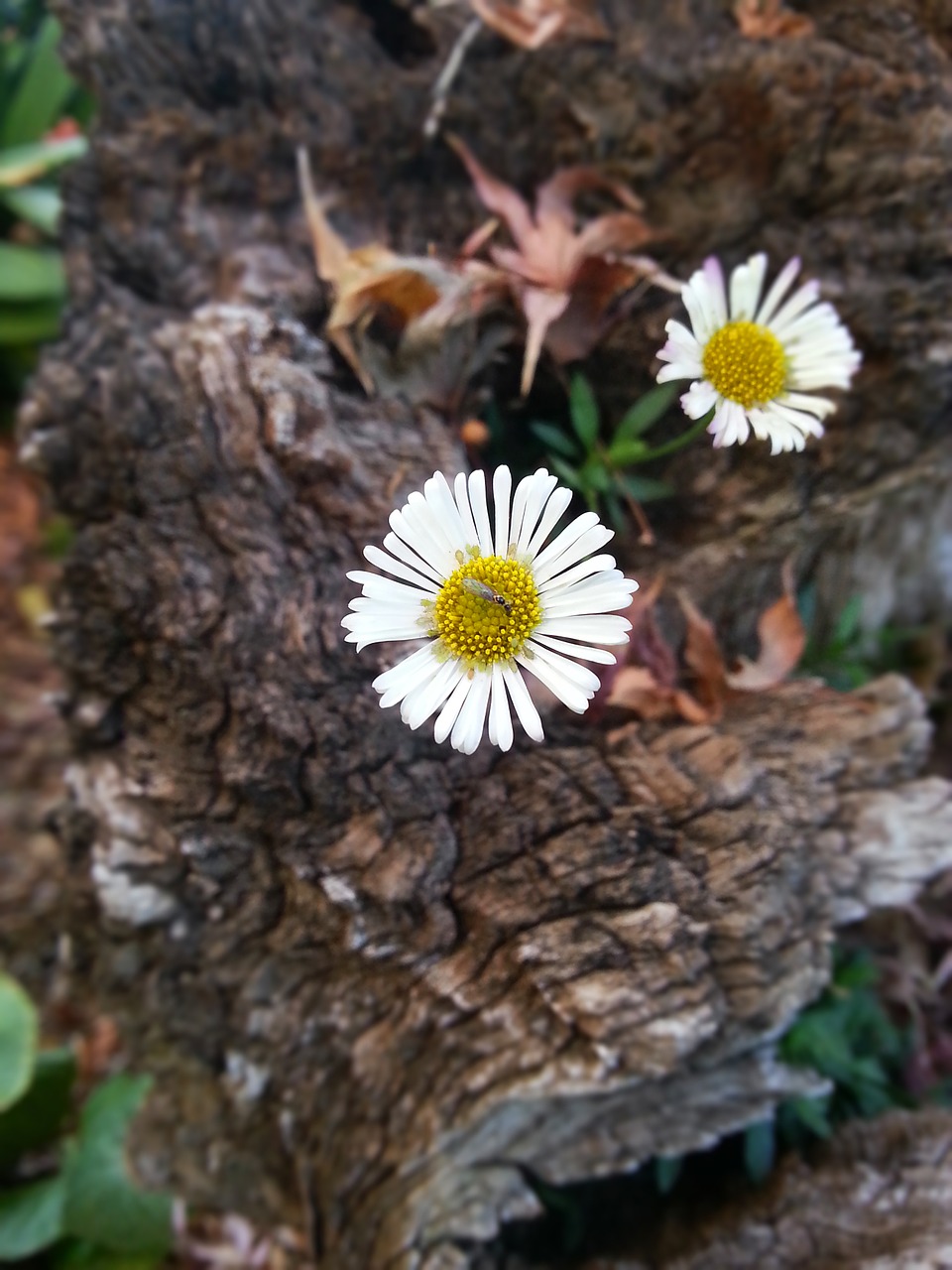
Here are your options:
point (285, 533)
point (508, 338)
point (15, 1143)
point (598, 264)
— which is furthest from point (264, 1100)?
point (598, 264)

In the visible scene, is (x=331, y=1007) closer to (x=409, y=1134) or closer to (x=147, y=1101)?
(x=409, y=1134)

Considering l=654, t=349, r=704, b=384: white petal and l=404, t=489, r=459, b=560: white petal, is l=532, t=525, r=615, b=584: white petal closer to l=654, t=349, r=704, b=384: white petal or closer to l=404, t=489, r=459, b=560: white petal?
l=404, t=489, r=459, b=560: white petal

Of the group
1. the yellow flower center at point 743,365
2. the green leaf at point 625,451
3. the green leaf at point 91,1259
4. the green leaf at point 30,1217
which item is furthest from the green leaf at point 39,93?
the green leaf at point 91,1259

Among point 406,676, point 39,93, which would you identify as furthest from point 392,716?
point 39,93

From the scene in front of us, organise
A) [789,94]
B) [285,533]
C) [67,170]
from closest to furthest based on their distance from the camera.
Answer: [285,533] < [789,94] < [67,170]

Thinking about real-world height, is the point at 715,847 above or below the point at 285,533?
below

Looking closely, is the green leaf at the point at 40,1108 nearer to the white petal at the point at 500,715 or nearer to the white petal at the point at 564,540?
the white petal at the point at 500,715

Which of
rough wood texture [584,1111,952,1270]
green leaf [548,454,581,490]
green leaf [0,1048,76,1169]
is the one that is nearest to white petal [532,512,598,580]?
green leaf [548,454,581,490]
